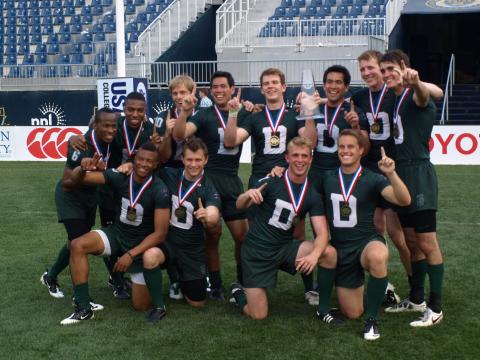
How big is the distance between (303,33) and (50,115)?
7.95m

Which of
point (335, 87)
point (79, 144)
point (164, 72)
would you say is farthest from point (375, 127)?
point (164, 72)

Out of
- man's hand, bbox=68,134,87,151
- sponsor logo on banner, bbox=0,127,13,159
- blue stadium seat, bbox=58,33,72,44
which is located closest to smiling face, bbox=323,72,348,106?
man's hand, bbox=68,134,87,151

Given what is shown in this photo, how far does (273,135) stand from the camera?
591cm

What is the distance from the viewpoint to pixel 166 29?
78.0ft

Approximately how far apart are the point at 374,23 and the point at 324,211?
16.8 metres

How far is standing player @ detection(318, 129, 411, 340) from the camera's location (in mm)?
5129

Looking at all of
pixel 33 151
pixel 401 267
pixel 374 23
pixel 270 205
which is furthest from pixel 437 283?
pixel 374 23

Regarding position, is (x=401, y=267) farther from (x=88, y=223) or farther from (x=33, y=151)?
(x=33, y=151)

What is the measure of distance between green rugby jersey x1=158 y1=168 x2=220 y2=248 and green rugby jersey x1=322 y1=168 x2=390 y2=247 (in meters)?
0.90

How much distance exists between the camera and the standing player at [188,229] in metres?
5.51

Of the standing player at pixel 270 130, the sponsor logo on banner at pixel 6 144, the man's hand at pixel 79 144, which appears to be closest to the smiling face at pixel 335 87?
the standing player at pixel 270 130

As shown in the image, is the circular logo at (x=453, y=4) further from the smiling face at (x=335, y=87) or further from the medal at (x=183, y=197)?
the medal at (x=183, y=197)

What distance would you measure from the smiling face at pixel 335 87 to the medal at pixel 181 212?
143cm

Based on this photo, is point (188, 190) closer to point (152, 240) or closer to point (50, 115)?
point (152, 240)
